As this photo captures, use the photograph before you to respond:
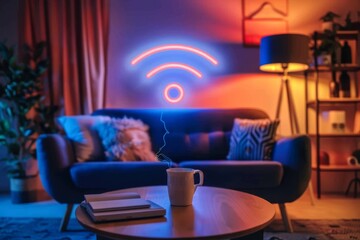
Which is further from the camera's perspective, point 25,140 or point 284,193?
point 25,140

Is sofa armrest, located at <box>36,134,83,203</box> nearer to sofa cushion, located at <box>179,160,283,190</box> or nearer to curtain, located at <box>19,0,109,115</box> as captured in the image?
sofa cushion, located at <box>179,160,283,190</box>

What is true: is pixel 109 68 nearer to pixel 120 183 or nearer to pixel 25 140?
pixel 25 140

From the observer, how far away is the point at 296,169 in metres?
2.16

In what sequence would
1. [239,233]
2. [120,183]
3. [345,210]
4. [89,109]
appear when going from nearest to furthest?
[239,233] < [120,183] < [345,210] < [89,109]

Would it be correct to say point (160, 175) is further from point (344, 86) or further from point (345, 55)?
point (345, 55)

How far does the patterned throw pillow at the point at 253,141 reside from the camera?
2.51m

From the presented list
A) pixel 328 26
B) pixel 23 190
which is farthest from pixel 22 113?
pixel 328 26

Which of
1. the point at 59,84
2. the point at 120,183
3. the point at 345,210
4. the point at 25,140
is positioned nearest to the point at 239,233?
the point at 120,183

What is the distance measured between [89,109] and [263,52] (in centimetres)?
165

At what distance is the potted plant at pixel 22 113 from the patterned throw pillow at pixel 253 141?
161 centimetres

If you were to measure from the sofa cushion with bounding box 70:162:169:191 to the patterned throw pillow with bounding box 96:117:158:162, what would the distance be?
0.28 metres

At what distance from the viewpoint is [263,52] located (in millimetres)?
2936

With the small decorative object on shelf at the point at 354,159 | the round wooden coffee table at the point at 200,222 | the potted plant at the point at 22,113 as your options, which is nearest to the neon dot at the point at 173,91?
the potted plant at the point at 22,113

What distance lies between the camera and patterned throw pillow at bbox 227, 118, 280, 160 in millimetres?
2508
